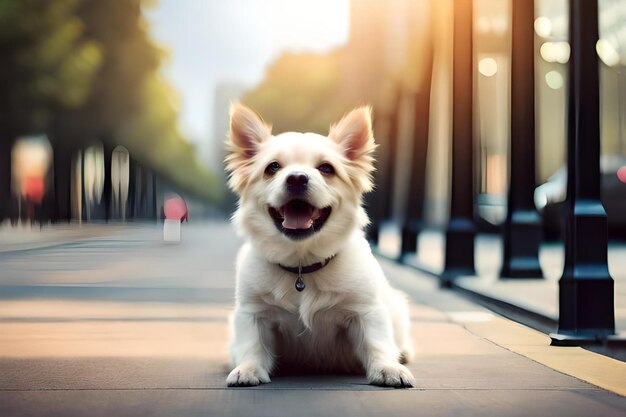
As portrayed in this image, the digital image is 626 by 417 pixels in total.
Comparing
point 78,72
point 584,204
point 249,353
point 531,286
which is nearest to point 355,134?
point 249,353

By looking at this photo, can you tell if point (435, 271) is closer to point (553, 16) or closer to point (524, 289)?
point (524, 289)

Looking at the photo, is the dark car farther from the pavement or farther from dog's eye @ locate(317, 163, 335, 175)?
dog's eye @ locate(317, 163, 335, 175)

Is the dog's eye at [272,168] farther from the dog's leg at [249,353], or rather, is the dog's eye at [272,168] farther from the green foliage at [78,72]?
the green foliage at [78,72]

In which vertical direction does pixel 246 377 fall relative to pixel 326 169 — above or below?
below

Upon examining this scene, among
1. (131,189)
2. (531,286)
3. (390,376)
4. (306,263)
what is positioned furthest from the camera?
(131,189)

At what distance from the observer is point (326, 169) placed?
5027 millimetres

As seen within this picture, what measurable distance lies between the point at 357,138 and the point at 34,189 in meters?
43.3

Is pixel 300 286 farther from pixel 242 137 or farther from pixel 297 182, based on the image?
pixel 242 137

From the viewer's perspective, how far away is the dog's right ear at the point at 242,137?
17.4 ft

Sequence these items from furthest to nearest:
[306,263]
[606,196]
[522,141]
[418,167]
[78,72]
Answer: [78,72]
[606,196]
[418,167]
[522,141]
[306,263]

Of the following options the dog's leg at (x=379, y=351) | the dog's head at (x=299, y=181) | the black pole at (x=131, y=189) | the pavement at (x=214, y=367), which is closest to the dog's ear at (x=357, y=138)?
the dog's head at (x=299, y=181)

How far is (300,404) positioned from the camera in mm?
4523

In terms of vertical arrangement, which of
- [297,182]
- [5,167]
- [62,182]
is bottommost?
[297,182]

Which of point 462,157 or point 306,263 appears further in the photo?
point 462,157
